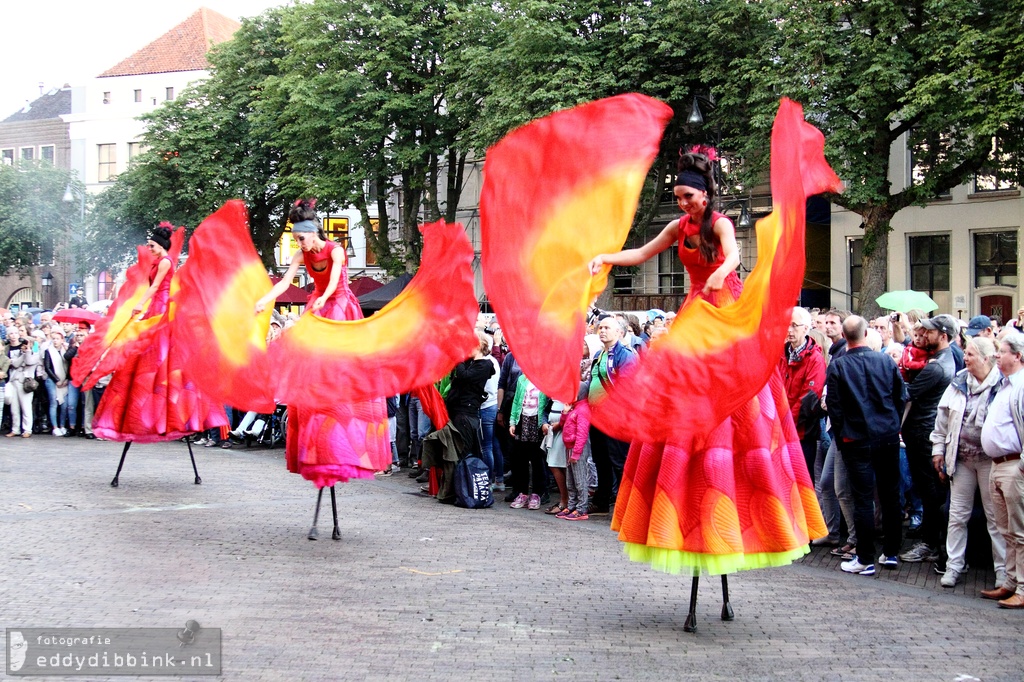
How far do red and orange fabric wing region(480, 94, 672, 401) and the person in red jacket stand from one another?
356 centimetres

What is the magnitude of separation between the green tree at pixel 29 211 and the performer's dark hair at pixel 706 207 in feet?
163

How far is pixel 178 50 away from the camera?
59031 millimetres

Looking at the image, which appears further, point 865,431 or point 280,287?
point 280,287

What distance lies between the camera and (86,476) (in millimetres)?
12336

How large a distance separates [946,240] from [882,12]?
32.0ft

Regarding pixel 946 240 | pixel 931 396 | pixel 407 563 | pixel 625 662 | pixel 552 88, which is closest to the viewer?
pixel 625 662

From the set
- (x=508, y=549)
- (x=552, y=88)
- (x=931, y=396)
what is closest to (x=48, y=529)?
(x=508, y=549)

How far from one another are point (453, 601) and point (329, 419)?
2147 mm

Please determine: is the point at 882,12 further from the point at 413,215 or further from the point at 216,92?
the point at 216,92

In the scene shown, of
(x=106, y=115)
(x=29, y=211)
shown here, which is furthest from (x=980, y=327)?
(x=106, y=115)

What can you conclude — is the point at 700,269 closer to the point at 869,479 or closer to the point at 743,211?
the point at 869,479

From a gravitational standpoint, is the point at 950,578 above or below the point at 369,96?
below

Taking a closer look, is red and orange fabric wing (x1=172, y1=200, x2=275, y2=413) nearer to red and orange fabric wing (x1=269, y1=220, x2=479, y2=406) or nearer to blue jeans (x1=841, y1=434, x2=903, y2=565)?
red and orange fabric wing (x1=269, y1=220, x2=479, y2=406)

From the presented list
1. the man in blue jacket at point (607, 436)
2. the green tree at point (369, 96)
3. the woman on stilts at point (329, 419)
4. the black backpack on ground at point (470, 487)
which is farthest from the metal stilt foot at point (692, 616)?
the green tree at point (369, 96)
